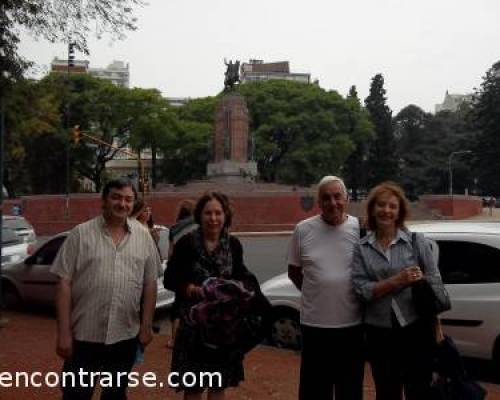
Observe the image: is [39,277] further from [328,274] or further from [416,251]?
[416,251]

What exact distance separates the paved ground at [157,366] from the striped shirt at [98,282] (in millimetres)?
1853

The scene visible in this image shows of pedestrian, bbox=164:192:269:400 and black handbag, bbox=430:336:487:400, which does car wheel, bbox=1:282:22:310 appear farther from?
black handbag, bbox=430:336:487:400

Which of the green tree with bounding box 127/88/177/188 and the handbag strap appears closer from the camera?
the handbag strap

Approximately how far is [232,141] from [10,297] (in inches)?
1086

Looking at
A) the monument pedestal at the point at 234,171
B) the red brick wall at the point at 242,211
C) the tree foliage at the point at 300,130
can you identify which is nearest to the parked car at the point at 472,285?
the red brick wall at the point at 242,211

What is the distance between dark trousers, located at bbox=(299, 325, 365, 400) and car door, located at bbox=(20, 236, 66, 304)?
22.0ft

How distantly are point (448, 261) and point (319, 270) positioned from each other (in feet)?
9.86

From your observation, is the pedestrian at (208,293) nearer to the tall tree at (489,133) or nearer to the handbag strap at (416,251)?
the handbag strap at (416,251)

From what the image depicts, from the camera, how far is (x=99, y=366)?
3477mm

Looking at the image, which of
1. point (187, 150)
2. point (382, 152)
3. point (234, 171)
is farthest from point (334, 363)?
point (382, 152)

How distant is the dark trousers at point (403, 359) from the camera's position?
3453 mm

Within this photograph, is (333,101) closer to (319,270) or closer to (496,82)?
(496,82)

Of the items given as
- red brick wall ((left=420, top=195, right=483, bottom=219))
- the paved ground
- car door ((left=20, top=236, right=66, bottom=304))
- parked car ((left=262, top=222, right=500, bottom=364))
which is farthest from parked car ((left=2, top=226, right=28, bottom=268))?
red brick wall ((left=420, top=195, right=483, bottom=219))

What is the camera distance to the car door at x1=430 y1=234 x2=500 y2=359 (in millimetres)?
5863
